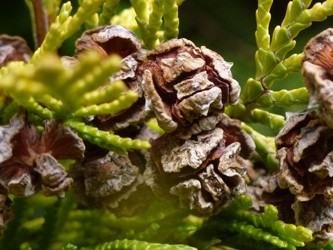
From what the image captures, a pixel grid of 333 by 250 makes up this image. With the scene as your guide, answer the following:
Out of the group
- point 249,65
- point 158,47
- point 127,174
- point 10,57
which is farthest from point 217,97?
point 249,65

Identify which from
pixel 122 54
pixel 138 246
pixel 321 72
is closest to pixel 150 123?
pixel 122 54

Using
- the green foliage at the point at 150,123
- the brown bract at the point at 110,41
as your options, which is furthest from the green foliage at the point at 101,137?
the brown bract at the point at 110,41

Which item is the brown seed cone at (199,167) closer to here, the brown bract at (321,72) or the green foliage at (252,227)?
the green foliage at (252,227)

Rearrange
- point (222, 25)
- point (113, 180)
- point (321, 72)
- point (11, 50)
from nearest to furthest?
1. point (321, 72)
2. point (113, 180)
3. point (11, 50)
4. point (222, 25)

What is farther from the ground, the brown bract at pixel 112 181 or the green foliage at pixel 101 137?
the green foliage at pixel 101 137

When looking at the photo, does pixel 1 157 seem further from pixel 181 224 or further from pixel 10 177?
pixel 181 224

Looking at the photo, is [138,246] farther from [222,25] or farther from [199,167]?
[222,25]

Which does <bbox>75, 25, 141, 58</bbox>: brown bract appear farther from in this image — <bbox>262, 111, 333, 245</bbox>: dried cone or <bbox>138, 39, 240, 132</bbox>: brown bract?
<bbox>262, 111, 333, 245</bbox>: dried cone
